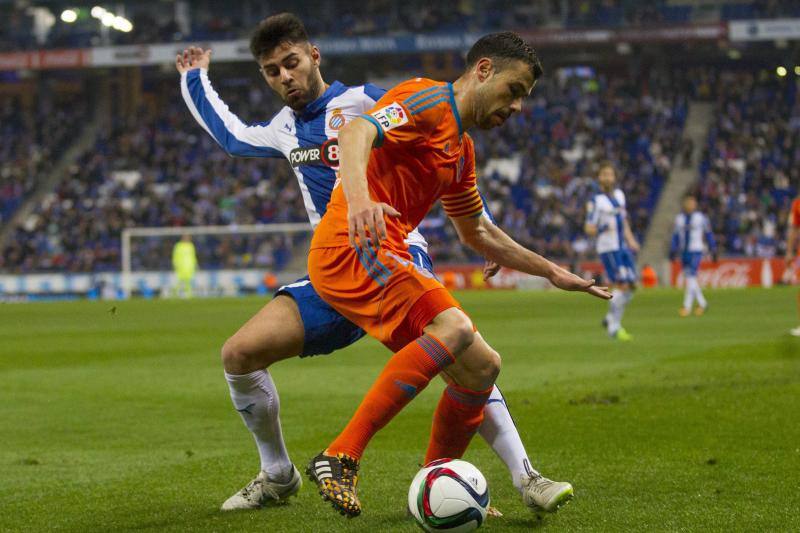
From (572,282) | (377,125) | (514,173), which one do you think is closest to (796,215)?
(572,282)

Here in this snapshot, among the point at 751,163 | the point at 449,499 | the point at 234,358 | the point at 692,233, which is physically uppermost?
the point at 234,358

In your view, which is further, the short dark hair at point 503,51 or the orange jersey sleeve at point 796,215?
the orange jersey sleeve at point 796,215

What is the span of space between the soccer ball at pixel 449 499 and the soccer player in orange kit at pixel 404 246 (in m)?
0.30

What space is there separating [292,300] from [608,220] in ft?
38.2

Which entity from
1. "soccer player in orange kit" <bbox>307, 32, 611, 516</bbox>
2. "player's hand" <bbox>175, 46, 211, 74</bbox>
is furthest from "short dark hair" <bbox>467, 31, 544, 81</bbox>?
"player's hand" <bbox>175, 46, 211, 74</bbox>

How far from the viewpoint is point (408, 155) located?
409 centimetres

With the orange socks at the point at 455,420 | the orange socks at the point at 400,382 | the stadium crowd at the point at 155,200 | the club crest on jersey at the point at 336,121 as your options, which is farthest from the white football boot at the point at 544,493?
the stadium crowd at the point at 155,200

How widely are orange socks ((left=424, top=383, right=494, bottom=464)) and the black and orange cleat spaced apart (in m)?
0.70

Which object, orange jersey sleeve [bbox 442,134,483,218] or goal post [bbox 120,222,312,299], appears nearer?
orange jersey sleeve [bbox 442,134,483,218]

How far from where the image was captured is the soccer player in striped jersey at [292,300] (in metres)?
4.52

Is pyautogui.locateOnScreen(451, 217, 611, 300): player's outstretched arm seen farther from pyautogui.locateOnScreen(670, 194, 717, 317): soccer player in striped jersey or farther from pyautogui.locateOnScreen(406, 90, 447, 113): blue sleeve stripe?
pyautogui.locateOnScreen(670, 194, 717, 317): soccer player in striped jersey

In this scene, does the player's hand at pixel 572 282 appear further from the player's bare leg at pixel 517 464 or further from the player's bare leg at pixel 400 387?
the player's bare leg at pixel 400 387

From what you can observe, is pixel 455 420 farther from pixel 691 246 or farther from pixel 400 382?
pixel 691 246

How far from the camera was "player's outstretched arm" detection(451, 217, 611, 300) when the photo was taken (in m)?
4.71
